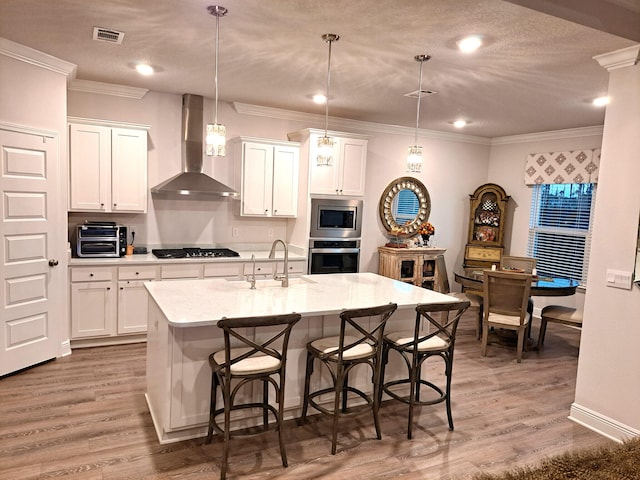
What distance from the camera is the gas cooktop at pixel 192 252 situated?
16.0 ft

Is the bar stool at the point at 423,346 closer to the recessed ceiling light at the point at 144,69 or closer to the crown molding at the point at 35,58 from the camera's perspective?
the recessed ceiling light at the point at 144,69

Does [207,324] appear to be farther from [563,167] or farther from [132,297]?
[563,167]

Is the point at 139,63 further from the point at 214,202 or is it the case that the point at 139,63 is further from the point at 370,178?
the point at 370,178

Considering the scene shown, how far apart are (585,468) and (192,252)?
4340 mm

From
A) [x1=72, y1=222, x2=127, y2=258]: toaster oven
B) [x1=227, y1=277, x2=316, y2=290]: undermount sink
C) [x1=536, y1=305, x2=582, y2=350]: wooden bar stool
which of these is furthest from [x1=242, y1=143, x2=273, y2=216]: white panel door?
[x1=536, y1=305, x2=582, y2=350]: wooden bar stool

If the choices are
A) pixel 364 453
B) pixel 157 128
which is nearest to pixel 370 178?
pixel 157 128

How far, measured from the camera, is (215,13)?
276 cm

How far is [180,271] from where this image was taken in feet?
15.6

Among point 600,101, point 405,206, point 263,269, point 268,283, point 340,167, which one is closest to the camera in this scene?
point 268,283

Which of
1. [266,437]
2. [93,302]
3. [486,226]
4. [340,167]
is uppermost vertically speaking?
[340,167]

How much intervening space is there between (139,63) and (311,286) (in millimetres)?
2466

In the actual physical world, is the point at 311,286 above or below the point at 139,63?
below

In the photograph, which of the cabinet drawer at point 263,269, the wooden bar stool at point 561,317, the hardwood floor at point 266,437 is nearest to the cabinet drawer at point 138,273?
the hardwood floor at point 266,437

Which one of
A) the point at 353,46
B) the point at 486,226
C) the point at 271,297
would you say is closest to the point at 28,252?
the point at 271,297
